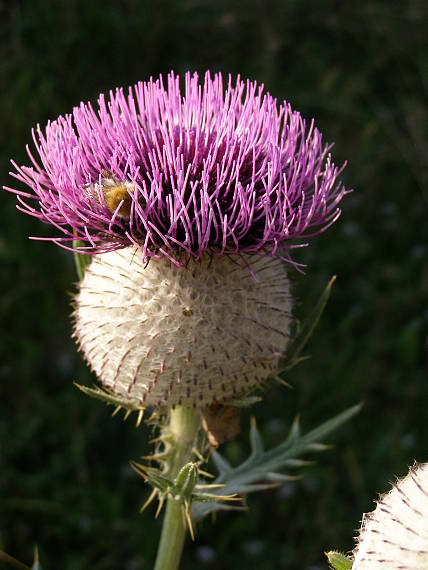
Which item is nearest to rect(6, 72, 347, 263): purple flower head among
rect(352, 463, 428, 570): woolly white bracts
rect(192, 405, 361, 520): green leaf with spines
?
rect(192, 405, 361, 520): green leaf with spines

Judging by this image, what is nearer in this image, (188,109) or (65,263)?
(188,109)

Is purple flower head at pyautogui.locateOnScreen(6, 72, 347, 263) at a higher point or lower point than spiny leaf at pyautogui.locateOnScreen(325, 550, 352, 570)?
higher

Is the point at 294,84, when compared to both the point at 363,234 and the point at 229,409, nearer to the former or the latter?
the point at 363,234

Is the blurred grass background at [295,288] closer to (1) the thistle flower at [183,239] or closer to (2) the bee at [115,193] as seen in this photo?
(1) the thistle flower at [183,239]

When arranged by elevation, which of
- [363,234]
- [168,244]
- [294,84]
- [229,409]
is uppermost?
[294,84]

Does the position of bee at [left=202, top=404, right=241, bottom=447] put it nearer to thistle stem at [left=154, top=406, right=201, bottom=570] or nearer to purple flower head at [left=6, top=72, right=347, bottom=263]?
thistle stem at [left=154, top=406, right=201, bottom=570]

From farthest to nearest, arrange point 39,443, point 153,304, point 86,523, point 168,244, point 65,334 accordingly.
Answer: point 65,334 → point 39,443 → point 86,523 → point 153,304 → point 168,244

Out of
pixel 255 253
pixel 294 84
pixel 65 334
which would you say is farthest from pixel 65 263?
pixel 294 84
